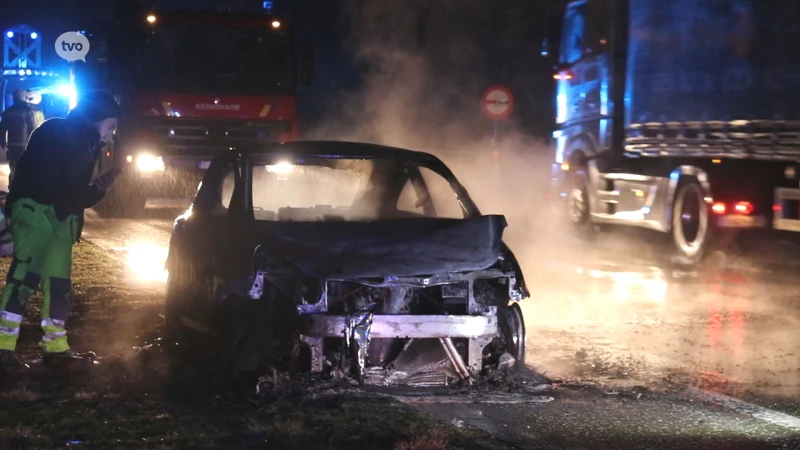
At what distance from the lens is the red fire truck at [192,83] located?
16344 mm

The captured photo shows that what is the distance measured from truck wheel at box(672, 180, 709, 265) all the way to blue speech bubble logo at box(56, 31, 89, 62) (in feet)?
32.1

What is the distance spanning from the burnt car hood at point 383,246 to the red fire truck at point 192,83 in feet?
33.2

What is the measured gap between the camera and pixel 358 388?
6.17 metres

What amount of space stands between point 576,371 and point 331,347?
72.5 inches

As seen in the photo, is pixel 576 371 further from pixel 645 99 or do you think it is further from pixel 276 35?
pixel 276 35

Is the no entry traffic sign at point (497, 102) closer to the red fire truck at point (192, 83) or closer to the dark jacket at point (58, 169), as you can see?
the red fire truck at point (192, 83)

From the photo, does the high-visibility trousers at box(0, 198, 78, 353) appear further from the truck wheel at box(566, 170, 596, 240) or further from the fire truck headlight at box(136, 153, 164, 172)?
the truck wheel at box(566, 170, 596, 240)

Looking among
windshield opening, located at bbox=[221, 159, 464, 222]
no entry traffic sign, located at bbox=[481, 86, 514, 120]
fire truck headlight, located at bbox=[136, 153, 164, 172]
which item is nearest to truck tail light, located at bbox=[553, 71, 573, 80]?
no entry traffic sign, located at bbox=[481, 86, 514, 120]

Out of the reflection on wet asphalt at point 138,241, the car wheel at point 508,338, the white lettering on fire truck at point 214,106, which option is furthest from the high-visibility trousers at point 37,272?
the white lettering on fire truck at point 214,106

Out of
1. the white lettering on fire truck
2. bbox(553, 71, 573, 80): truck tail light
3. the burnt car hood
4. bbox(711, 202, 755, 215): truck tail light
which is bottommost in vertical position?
the burnt car hood

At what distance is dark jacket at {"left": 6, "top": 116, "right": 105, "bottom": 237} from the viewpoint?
22.5ft

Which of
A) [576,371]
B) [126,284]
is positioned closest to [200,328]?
[576,371]

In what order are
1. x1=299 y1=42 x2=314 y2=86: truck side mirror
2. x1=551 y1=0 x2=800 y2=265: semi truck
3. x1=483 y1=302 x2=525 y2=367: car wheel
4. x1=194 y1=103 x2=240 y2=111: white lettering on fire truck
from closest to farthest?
x1=483 y1=302 x2=525 y2=367: car wheel < x1=551 y1=0 x2=800 y2=265: semi truck < x1=194 y1=103 x2=240 y2=111: white lettering on fire truck < x1=299 y1=42 x2=314 y2=86: truck side mirror

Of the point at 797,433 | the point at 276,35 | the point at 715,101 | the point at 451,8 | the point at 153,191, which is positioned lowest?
Answer: the point at 797,433
